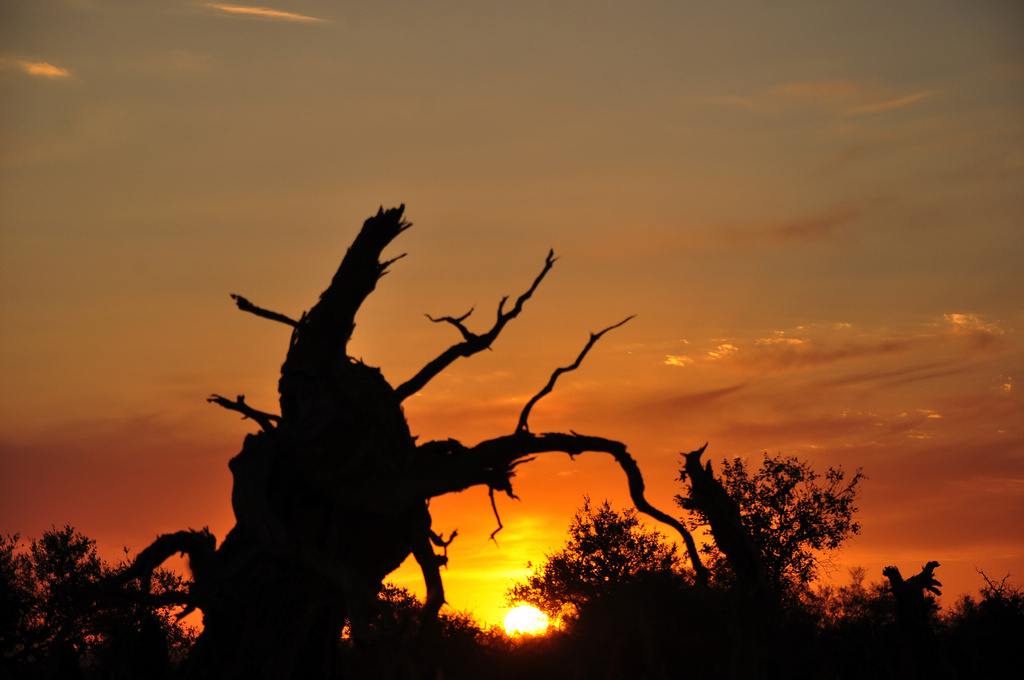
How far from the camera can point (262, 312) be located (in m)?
12.6

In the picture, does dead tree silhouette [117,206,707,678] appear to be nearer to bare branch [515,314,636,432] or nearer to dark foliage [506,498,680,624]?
Answer: bare branch [515,314,636,432]

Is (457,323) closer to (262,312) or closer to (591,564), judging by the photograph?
(262,312)

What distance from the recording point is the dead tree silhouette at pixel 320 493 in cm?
1236

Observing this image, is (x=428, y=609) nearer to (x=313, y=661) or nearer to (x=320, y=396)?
(x=313, y=661)

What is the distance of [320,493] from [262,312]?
9.00ft

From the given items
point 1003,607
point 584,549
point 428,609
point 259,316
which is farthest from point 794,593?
point 259,316

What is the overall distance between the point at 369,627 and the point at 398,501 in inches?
106

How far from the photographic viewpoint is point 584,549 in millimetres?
56375

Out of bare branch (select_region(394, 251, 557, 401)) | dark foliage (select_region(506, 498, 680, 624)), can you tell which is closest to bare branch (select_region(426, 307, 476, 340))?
bare branch (select_region(394, 251, 557, 401))

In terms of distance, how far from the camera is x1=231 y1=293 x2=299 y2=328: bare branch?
1252 cm

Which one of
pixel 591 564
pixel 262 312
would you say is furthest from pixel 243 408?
pixel 591 564

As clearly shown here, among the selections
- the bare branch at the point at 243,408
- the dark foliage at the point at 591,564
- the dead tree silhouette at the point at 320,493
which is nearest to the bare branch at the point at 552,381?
the dead tree silhouette at the point at 320,493

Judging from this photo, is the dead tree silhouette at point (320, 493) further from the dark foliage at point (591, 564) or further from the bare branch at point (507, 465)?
the dark foliage at point (591, 564)

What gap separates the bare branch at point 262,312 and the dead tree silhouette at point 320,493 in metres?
0.02
